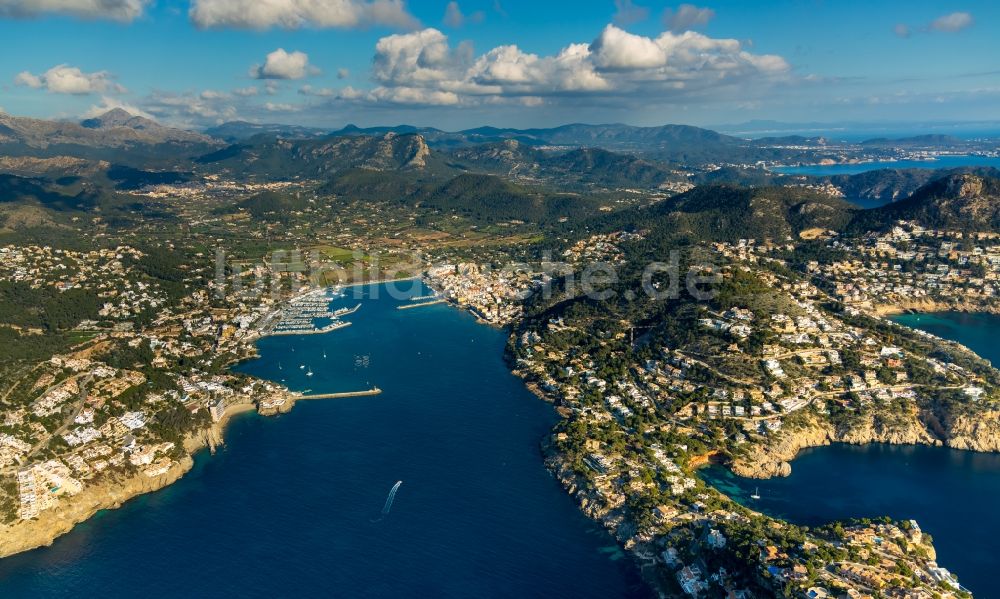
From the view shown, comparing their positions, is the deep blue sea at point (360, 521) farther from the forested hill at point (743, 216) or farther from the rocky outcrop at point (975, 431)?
the forested hill at point (743, 216)

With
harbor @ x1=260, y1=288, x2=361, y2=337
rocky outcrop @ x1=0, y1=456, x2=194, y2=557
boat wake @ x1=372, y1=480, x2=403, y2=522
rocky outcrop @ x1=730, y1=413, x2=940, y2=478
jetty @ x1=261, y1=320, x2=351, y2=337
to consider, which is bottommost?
rocky outcrop @ x1=0, y1=456, x2=194, y2=557

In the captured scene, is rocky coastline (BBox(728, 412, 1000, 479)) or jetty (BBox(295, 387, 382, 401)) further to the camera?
jetty (BBox(295, 387, 382, 401))

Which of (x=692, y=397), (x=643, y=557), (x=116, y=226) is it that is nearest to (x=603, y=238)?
(x=692, y=397)

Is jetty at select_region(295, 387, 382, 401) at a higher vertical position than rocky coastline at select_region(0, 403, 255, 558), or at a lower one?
higher

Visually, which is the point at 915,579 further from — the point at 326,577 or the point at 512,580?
the point at 326,577

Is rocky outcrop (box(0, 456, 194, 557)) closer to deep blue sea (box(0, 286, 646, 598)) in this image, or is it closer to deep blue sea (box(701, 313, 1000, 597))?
Result: deep blue sea (box(0, 286, 646, 598))

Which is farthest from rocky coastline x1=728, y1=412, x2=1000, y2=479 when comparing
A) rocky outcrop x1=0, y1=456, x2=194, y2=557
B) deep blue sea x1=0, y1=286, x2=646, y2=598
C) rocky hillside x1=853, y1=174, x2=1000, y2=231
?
rocky hillside x1=853, y1=174, x2=1000, y2=231
